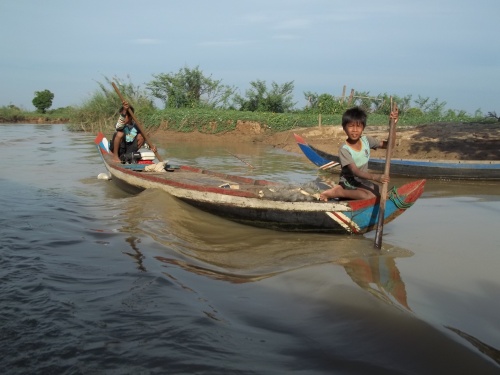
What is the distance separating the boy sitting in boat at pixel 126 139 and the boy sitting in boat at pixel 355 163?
434cm

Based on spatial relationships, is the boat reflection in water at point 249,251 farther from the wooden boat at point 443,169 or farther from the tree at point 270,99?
the tree at point 270,99

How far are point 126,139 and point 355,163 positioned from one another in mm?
4897

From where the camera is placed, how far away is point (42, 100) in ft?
147

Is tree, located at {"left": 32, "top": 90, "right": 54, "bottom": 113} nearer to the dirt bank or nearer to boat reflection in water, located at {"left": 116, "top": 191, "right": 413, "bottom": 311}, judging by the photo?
the dirt bank

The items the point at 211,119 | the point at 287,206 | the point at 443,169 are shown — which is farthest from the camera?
the point at 211,119

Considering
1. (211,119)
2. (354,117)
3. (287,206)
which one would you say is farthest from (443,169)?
(211,119)

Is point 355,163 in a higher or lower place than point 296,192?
higher

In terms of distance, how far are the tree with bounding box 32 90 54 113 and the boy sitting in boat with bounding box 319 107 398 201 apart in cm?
4675

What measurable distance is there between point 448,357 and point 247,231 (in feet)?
9.36

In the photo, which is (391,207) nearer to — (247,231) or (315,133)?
(247,231)

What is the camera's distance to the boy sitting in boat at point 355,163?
3.94m

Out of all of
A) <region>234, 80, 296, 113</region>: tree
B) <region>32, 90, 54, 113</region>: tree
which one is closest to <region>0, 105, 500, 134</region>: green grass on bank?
<region>234, 80, 296, 113</region>: tree

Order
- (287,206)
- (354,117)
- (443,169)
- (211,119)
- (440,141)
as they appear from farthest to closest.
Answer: (211,119) → (440,141) → (443,169) → (287,206) → (354,117)

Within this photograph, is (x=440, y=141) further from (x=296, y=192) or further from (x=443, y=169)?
(x=296, y=192)
